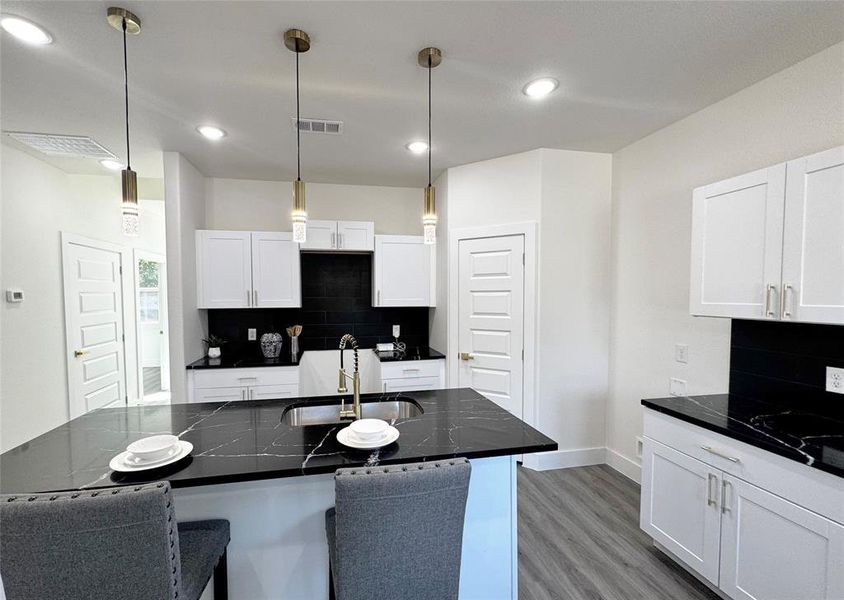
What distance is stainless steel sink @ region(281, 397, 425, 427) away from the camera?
217 cm

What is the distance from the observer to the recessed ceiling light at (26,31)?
162 centimetres

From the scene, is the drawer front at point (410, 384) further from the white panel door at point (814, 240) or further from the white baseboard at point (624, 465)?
the white panel door at point (814, 240)

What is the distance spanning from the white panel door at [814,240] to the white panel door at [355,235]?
306 cm

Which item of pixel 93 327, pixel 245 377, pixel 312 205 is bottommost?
pixel 245 377

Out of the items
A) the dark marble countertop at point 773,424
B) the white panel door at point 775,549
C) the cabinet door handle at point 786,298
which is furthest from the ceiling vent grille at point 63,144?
the white panel door at point 775,549

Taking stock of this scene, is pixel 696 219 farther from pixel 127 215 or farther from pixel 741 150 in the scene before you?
pixel 127 215

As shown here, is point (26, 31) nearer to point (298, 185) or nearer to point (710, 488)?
point (298, 185)

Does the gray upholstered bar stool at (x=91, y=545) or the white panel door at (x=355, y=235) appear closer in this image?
the gray upholstered bar stool at (x=91, y=545)

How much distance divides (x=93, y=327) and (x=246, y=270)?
2.05 m

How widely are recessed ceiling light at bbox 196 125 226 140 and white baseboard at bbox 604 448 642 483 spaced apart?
414 cm

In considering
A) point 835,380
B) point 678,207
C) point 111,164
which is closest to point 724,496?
point 835,380

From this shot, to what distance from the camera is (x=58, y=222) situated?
3.56m

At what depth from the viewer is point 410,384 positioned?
11.8 ft

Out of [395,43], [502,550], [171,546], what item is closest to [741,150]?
[395,43]
